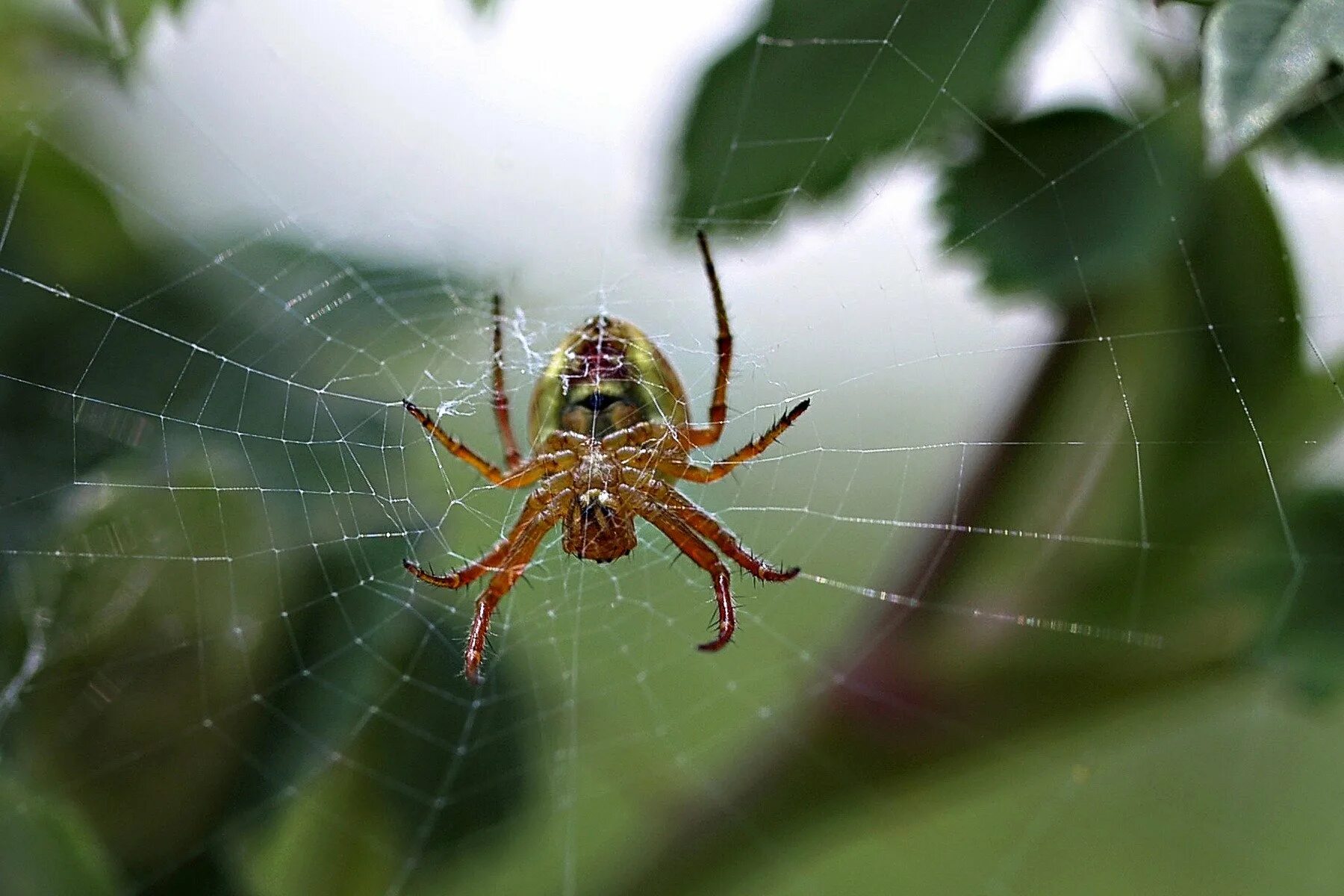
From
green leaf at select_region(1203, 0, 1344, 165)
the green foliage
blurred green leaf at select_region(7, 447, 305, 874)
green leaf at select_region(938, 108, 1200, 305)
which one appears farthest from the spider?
green leaf at select_region(1203, 0, 1344, 165)

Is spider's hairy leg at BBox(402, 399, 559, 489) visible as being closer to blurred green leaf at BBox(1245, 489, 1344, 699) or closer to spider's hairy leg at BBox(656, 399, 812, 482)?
spider's hairy leg at BBox(656, 399, 812, 482)

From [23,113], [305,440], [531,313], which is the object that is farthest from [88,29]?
[531,313]

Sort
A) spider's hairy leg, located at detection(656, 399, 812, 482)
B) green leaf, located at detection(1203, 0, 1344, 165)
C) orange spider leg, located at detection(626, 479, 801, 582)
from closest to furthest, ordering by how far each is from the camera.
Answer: green leaf, located at detection(1203, 0, 1344, 165), spider's hairy leg, located at detection(656, 399, 812, 482), orange spider leg, located at detection(626, 479, 801, 582)

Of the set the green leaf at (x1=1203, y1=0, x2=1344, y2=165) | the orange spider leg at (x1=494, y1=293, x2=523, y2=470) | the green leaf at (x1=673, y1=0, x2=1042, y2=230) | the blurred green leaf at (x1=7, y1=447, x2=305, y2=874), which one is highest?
the green leaf at (x1=673, y1=0, x2=1042, y2=230)

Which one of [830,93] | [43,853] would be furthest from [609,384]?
[43,853]

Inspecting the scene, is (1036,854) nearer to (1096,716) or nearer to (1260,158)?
(1096,716)

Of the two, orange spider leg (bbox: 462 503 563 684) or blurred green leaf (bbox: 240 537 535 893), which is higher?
orange spider leg (bbox: 462 503 563 684)
